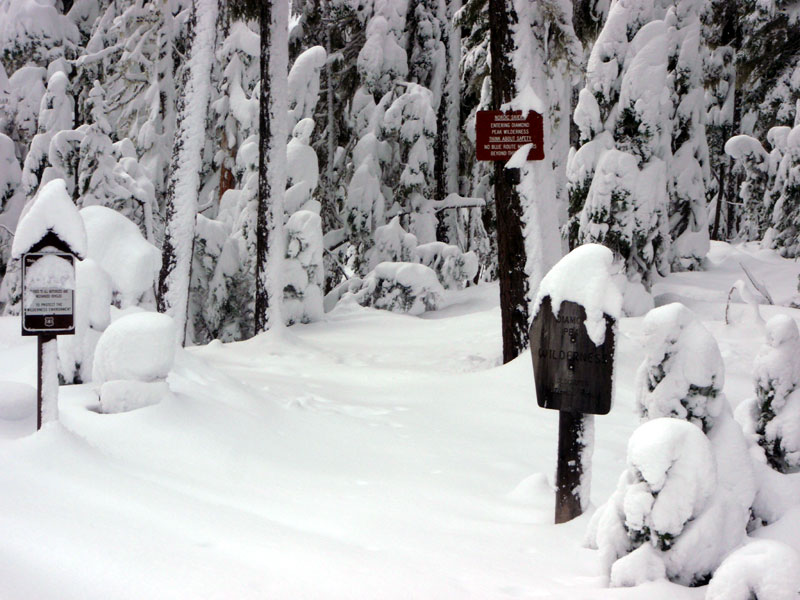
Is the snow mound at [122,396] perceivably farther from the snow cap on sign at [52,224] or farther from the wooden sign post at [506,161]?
the wooden sign post at [506,161]

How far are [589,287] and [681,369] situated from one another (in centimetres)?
67

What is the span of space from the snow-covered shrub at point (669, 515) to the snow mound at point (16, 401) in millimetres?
4009

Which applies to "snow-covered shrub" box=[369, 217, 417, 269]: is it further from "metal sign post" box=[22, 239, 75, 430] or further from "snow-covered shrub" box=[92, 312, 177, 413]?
"metal sign post" box=[22, 239, 75, 430]

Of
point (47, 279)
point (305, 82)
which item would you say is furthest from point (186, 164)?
point (305, 82)

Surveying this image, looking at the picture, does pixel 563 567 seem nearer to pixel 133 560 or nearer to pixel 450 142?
pixel 133 560

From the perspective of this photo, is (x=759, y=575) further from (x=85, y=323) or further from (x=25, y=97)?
(x=25, y=97)

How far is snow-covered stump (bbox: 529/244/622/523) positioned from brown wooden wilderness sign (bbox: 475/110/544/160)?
15.7ft

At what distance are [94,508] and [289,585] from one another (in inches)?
44.9

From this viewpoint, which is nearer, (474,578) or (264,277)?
(474,578)

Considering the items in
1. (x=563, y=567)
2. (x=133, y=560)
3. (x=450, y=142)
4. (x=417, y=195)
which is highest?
(x=450, y=142)

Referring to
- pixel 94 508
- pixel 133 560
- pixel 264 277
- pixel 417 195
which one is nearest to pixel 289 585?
pixel 133 560

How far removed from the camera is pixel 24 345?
26.6 feet

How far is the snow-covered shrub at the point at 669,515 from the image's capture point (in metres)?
3.14

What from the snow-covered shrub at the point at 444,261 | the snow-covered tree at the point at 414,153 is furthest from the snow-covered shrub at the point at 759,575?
the snow-covered tree at the point at 414,153
